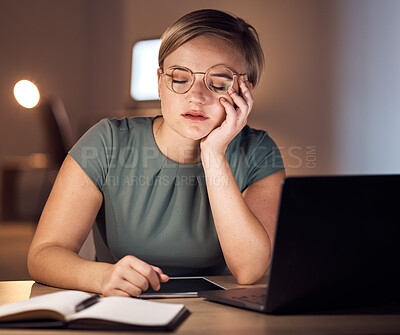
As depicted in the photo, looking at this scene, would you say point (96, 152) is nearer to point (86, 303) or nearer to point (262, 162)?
point (262, 162)

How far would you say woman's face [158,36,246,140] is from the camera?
134 cm

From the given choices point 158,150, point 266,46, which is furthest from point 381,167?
point 158,150

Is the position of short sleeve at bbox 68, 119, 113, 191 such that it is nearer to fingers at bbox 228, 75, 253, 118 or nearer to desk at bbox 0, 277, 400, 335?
fingers at bbox 228, 75, 253, 118

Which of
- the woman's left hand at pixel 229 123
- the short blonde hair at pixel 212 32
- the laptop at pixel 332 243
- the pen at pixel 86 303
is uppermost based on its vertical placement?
the short blonde hair at pixel 212 32

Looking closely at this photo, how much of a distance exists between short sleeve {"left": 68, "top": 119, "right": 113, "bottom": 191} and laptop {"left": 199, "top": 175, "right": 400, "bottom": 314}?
2.16 feet

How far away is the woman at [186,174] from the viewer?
125 centimetres

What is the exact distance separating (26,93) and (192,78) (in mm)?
4192

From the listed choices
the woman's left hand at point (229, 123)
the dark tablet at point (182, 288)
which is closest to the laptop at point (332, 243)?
the dark tablet at point (182, 288)

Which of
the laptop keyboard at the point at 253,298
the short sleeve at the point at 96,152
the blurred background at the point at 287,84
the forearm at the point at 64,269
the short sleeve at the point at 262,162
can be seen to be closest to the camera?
the laptop keyboard at the point at 253,298

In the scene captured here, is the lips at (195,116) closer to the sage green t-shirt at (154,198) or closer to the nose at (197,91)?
the nose at (197,91)

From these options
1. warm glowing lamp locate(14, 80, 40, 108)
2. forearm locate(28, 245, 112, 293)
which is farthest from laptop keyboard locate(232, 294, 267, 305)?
warm glowing lamp locate(14, 80, 40, 108)

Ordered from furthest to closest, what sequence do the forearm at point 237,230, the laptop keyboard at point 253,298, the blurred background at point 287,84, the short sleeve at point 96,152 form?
the blurred background at point 287,84 < the short sleeve at point 96,152 < the forearm at point 237,230 < the laptop keyboard at point 253,298

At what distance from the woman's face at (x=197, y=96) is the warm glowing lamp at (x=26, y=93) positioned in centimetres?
402

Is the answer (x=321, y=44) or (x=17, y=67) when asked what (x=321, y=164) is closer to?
(x=321, y=44)
